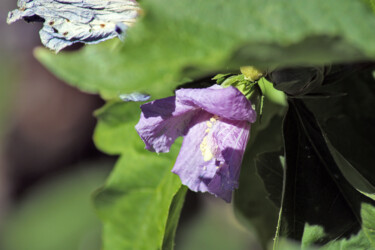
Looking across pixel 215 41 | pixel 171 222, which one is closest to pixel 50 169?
pixel 171 222

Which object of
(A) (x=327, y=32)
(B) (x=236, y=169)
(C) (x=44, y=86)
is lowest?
(C) (x=44, y=86)

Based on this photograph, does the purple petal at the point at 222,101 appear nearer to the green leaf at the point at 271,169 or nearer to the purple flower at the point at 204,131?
the purple flower at the point at 204,131

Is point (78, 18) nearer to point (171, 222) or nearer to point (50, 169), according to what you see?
point (171, 222)

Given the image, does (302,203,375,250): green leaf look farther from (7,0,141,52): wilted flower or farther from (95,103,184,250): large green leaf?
(7,0,141,52): wilted flower

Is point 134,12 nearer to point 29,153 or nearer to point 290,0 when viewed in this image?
point 290,0

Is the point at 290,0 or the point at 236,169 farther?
the point at 236,169

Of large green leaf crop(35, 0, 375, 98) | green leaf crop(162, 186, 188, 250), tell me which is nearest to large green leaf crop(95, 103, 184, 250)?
green leaf crop(162, 186, 188, 250)

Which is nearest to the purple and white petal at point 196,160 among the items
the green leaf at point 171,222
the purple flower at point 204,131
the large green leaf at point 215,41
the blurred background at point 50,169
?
the purple flower at point 204,131

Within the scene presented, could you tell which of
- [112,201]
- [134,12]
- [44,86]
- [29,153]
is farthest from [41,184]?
[134,12]
